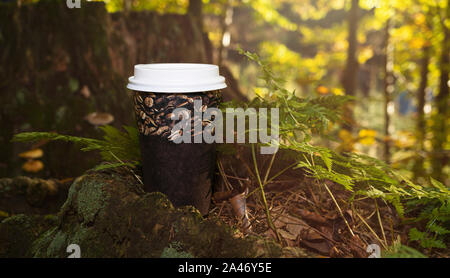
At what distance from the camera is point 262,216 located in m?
2.20

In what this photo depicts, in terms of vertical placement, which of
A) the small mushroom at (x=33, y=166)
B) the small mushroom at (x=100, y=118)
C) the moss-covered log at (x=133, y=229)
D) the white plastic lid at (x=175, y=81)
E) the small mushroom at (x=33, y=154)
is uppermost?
the white plastic lid at (x=175, y=81)

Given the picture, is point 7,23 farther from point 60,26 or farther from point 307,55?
point 307,55

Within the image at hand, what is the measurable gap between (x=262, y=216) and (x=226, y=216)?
260 mm

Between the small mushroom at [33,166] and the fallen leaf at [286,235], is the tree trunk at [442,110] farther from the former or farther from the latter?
the small mushroom at [33,166]

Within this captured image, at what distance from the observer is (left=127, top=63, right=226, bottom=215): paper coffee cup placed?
6.33ft

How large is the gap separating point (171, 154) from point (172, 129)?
0.17 metres

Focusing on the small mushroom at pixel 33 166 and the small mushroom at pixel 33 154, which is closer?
the small mushroom at pixel 33 154

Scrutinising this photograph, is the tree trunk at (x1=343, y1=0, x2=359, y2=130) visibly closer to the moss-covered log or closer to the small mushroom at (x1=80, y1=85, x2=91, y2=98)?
the small mushroom at (x1=80, y1=85, x2=91, y2=98)

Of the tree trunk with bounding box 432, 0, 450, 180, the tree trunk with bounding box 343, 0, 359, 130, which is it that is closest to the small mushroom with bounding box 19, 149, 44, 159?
the tree trunk with bounding box 432, 0, 450, 180

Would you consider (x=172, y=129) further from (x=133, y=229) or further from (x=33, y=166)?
(x=33, y=166)

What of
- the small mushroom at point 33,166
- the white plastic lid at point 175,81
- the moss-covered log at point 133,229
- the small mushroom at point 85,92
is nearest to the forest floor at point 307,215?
the moss-covered log at point 133,229

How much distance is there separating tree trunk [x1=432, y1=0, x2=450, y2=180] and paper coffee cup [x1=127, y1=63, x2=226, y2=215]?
18.7 feet

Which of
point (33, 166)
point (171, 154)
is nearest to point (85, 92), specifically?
point (33, 166)

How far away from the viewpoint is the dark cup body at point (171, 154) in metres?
1.97
